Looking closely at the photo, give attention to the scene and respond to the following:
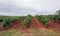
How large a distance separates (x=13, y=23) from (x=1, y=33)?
1.98 meters

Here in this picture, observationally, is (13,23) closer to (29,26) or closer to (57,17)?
(29,26)

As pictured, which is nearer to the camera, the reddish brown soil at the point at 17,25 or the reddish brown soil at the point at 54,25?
the reddish brown soil at the point at 54,25

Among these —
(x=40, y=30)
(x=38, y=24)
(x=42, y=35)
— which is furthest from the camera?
(x=38, y=24)

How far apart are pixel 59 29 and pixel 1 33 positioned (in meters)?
5.19

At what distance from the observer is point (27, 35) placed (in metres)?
14.5

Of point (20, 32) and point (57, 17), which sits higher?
point (57, 17)

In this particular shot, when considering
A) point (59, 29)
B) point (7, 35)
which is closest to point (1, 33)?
point (7, 35)

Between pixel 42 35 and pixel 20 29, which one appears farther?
pixel 20 29

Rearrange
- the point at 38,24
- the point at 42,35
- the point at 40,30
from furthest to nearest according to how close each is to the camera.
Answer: the point at 38,24, the point at 40,30, the point at 42,35

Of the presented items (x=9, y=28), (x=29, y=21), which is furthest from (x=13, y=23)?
(x=29, y=21)

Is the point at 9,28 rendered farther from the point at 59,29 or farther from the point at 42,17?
the point at 59,29

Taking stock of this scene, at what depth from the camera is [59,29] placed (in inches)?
623

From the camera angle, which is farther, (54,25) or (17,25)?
(17,25)

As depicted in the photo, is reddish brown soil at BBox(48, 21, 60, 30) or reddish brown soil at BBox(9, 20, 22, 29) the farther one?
reddish brown soil at BBox(9, 20, 22, 29)
